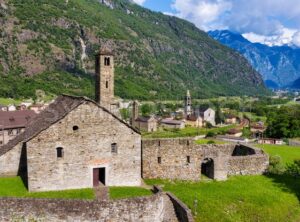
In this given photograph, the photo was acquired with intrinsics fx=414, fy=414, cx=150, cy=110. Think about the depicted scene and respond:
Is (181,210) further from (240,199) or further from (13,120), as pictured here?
(13,120)

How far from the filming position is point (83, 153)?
115ft

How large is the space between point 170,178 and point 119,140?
7022 mm

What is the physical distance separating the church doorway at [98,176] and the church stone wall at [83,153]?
1.33 ft

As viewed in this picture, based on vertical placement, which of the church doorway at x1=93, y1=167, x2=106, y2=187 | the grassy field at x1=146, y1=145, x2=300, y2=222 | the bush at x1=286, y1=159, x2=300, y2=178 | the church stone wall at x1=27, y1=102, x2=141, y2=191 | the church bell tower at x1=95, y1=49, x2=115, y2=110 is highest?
the church bell tower at x1=95, y1=49, x2=115, y2=110

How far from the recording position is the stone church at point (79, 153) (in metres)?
33.7

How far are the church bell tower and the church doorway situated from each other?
9.68 m

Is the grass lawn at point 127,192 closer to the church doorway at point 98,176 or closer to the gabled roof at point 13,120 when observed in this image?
the church doorway at point 98,176

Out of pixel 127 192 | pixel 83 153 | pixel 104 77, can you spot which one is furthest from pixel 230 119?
pixel 83 153

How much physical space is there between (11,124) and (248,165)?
61.4 metres

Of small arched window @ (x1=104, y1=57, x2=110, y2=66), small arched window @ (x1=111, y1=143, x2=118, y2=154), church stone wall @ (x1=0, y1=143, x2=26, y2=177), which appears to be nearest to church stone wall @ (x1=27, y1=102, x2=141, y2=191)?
small arched window @ (x1=111, y1=143, x2=118, y2=154)

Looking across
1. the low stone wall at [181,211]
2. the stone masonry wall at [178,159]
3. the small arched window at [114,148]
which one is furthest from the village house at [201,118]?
the low stone wall at [181,211]

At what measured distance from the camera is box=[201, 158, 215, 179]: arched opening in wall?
137 ft

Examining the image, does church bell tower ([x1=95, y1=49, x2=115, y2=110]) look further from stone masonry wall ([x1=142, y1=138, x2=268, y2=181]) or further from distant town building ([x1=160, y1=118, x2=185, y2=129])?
distant town building ([x1=160, y1=118, x2=185, y2=129])

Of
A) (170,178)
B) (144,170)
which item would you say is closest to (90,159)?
(144,170)
